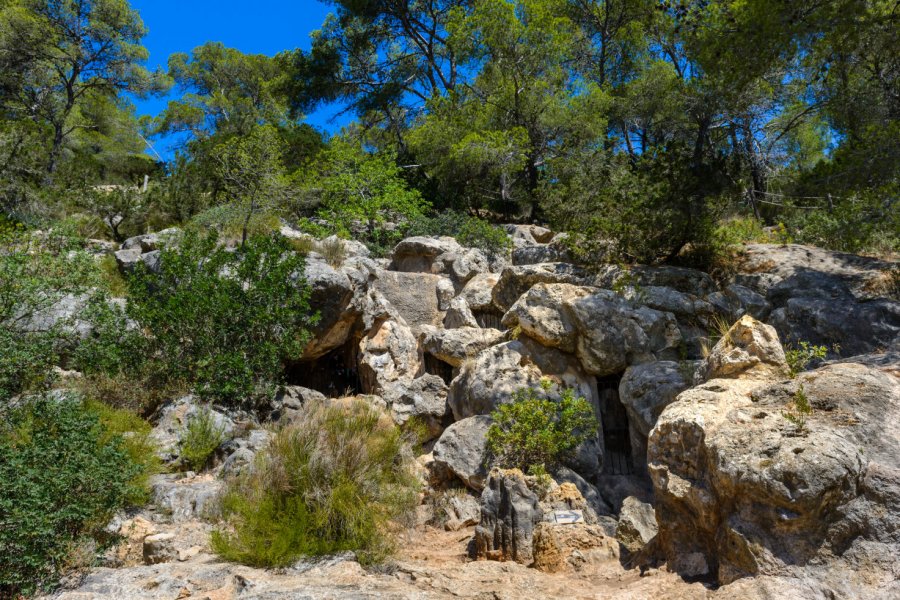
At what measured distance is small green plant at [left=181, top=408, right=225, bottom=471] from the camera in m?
7.67

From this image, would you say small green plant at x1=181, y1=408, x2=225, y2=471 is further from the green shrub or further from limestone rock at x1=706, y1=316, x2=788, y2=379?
limestone rock at x1=706, y1=316, x2=788, y2=379

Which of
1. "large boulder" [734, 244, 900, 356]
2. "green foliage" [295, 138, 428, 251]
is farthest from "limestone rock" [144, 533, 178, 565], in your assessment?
"green foliage" [295, 138, 428, 251]

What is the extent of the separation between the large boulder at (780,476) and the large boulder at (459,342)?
217 inches

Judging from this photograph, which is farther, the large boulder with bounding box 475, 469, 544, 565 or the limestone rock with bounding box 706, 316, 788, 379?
the large boulder with bounding box 475, 469, 544, 565

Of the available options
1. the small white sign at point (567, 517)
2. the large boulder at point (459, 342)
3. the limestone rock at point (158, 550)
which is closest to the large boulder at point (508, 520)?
the small white sign at point (567, 517)

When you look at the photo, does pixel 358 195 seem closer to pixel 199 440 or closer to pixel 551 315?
pixel 551 315

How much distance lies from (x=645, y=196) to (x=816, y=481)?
8.22 meters

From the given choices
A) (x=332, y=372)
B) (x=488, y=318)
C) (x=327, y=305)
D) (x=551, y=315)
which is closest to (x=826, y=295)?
(x=551, y=315)

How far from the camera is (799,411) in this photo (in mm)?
4559

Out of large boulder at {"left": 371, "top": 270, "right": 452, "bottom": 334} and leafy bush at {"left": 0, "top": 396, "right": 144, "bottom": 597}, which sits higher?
large boulder at {"left": 371, "top": 270, "right": 452, "bottom": 334}

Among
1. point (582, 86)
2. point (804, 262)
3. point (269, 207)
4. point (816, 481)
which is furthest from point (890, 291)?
point (582, 86)

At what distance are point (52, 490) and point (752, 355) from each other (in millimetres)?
5700

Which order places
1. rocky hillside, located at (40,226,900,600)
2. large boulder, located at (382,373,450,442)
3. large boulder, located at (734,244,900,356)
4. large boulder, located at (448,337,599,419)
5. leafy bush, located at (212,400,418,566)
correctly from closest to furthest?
rocky hillside, located at (40,226,900,600) → leafy bush, located at (212,400,418,566) → large boulder, located at (734,244,900,356) → large boulder, located at (448,337,599,419) → large boulder, located at (382,373,450,442)

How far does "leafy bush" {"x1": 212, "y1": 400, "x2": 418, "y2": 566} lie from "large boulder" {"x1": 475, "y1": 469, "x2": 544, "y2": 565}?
2.81ft
